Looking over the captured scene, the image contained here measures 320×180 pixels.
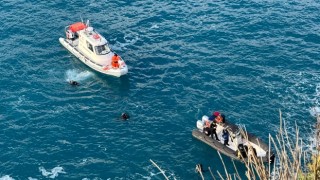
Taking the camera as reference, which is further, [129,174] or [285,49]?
[285,49]

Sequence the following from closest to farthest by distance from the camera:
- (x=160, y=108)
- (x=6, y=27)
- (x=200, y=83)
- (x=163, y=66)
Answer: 1. (x=160, y=108)
2. (x=200, y=83)
3. (x=163, y=66)
4. (x=6, y=27)

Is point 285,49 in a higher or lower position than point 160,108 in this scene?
higher

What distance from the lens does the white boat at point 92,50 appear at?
65.9 meters

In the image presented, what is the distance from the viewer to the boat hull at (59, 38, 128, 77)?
65.2 metres

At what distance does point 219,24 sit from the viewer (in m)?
76.0

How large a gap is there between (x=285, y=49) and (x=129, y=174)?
33.5 meters

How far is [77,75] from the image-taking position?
67.3 metres

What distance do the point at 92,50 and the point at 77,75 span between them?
5095 mm

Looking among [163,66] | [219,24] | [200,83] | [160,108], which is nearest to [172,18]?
[219,24]

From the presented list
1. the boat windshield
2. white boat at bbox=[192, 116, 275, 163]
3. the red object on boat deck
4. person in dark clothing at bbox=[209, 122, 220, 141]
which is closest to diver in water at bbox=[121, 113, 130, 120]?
white boat at bbox=[192, 116, 275, 163]

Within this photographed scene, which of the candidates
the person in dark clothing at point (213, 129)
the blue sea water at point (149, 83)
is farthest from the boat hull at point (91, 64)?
the person in dark clothing at point (213, 129)

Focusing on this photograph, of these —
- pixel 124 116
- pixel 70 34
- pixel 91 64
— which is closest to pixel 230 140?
pixel 124 116

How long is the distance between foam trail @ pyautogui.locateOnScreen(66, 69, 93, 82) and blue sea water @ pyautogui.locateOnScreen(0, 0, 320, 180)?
0.15 metres

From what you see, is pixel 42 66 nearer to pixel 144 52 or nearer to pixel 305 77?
pixel 144 52
